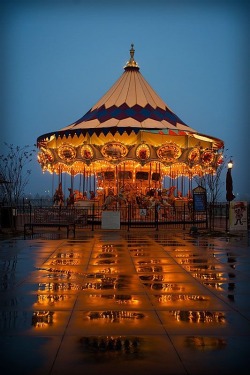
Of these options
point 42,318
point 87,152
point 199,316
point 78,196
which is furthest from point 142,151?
point 42,318

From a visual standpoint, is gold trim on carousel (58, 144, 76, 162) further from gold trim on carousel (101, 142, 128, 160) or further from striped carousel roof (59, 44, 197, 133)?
gold trim on carousel (101, 142, 128, 160)

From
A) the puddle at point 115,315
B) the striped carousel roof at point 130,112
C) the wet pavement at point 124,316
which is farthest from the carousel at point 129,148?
the puddle at point 115,315

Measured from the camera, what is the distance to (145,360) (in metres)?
4.48

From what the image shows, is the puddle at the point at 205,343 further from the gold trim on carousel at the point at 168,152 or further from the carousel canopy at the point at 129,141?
the gold trim on carousel at the point at 168,152

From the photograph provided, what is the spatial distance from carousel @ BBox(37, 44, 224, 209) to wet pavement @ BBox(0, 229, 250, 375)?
1893 cm

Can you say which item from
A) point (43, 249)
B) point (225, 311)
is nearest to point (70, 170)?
point (43, 249)

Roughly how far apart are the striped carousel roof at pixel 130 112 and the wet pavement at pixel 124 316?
68.5 feet

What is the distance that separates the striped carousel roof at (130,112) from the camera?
105ft

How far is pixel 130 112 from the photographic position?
3384cm

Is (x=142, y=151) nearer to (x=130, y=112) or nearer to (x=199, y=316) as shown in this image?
(x=130, y=112)

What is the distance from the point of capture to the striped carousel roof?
32.0m

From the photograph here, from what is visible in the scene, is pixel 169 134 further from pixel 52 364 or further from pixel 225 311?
pixel 52 364

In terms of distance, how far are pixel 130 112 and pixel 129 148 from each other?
13.5 ft

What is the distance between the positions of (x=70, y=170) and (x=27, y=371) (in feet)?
106
